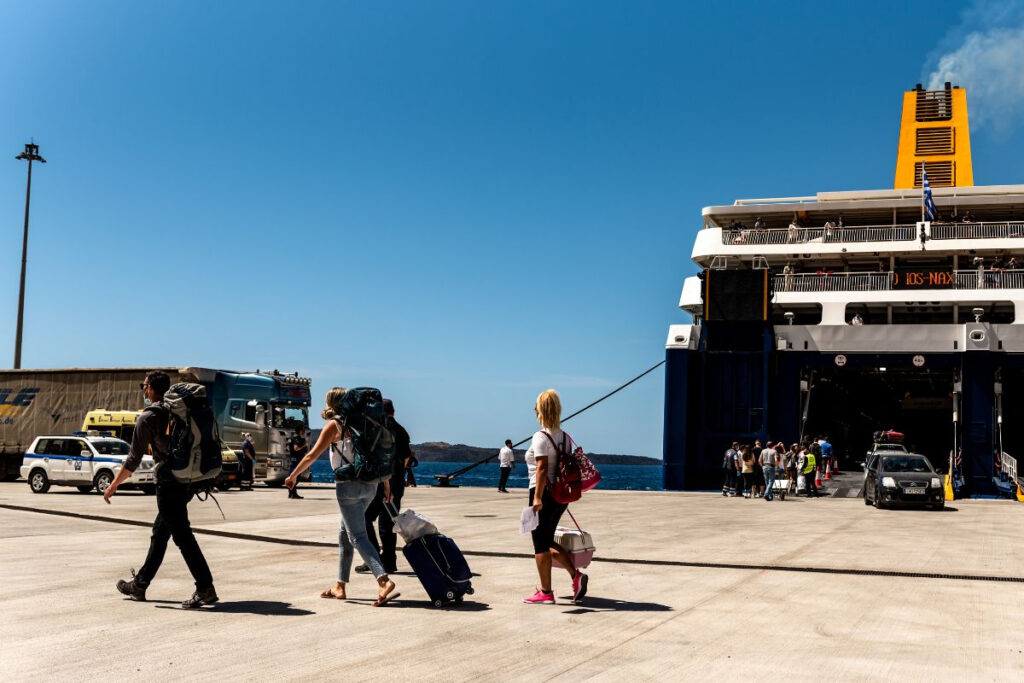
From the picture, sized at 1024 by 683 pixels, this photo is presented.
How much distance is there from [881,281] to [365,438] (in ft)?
87.5

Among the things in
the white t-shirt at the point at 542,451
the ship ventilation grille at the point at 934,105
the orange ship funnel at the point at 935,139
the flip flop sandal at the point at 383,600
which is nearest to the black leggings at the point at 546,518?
the white t-shirt at the point at 542,451

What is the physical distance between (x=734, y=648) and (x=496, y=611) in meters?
1.95

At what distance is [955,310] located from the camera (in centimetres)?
3023

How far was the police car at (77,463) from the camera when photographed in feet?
77.4

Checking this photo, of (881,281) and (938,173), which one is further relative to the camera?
(938,173)

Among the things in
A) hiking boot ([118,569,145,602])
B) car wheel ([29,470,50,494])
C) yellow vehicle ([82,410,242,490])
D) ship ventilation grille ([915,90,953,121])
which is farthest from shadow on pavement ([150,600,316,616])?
ship ventilation grille ([915,90,953,121])

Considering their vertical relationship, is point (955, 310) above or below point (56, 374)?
above

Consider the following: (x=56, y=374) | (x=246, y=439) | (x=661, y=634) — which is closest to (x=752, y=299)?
(x=246, y=439)

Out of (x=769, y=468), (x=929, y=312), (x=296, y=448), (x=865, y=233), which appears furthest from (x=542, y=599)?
(x=865, y=233)

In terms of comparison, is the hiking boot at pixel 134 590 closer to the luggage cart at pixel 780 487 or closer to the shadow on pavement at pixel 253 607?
the shadow on pavement at pixel 253 607

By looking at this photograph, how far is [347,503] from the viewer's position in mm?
7371

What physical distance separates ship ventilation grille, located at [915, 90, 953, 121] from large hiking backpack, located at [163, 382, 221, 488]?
4203 centimetres

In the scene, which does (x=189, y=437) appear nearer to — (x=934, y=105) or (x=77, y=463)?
(x=77, y=463)

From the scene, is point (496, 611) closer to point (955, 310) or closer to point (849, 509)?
point (849, 509)
